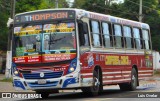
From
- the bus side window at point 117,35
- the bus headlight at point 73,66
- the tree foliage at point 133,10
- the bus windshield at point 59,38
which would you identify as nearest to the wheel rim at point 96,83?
the bus headlight at point 73,66

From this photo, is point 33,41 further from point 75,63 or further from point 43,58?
point 75,63

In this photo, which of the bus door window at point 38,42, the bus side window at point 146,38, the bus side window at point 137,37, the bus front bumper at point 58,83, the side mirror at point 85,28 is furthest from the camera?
the bus side window at point 146,38

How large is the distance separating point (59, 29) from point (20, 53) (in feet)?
5.74

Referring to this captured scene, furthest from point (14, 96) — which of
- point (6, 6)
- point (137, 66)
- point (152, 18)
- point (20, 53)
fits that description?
point (152, 18)

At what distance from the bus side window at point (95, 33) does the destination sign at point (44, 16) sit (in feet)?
4.80

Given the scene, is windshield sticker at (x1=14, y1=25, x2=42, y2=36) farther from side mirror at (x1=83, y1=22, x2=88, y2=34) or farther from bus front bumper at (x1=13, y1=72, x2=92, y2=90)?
bus front bumper at (x1=13, y1=72, x2=92, y2=90)

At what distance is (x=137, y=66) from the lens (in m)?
22.5

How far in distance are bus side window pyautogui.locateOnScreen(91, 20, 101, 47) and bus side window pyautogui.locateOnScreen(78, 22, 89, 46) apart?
26.0 inches

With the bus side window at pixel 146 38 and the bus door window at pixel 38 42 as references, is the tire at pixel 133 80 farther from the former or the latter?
the bus door window at pixel 38 42

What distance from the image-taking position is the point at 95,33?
17.8 m

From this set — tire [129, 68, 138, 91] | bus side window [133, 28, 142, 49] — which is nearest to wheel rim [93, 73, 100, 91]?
tire [129, 68, 138, 91]

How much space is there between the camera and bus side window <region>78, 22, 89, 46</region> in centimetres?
1647

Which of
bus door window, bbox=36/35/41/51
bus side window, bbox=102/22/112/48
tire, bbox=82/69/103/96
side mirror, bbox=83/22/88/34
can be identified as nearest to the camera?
bus door window, bbox=36/35/41/51

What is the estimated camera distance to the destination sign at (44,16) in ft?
54.3
